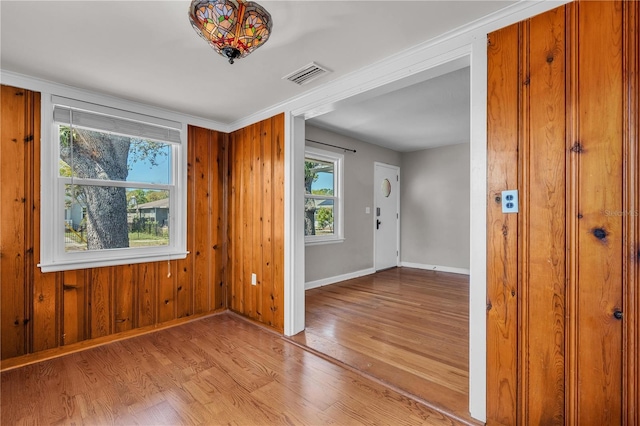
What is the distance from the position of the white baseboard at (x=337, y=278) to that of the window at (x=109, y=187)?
6.23ft

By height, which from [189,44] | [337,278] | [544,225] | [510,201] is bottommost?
[337,278]

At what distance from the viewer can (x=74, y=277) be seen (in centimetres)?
257

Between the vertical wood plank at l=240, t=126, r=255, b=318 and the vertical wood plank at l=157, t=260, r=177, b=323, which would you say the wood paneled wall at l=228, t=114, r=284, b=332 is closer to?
the vertical wood plank at l=240, t=126, r=255, b=318

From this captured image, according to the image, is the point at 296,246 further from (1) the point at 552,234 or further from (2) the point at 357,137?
(2) the point at 357,137

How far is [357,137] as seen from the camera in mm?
4910

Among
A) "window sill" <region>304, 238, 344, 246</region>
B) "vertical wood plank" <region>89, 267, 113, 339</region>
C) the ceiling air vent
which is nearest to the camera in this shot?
the ceiling air vent

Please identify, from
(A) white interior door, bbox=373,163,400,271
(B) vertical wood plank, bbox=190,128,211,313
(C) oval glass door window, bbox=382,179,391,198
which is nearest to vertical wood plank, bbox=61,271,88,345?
(B) vertical wood plank, bbox=190,128,211,313

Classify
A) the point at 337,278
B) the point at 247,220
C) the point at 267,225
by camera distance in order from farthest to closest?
the point at 337,278, the point at 247,220, the point at 267,225

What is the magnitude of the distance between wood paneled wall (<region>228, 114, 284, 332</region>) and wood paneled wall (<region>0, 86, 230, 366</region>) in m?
0.26

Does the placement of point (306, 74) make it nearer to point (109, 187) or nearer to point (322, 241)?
point (109, 187)

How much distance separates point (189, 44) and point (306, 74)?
85 cm

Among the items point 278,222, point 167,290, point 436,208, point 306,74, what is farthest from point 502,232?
point 436,208

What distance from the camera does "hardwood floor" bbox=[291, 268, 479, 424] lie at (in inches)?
78.6

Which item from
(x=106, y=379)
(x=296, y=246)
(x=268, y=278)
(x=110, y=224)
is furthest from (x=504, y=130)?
(x=110, y=224)
